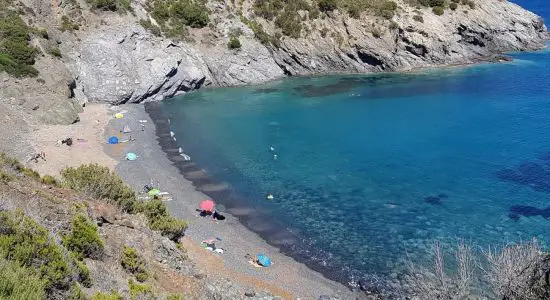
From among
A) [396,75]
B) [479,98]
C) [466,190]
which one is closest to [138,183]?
[466,190]

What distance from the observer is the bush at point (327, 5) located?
81625mm

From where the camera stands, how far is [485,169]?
40.3 m

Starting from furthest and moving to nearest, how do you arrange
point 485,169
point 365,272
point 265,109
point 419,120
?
point 265,109 < point 419,120 < point 485,169 < point 365,272

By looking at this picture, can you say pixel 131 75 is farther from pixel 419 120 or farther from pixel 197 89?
pixel 419 120

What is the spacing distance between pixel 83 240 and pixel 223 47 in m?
Answer: 61.4

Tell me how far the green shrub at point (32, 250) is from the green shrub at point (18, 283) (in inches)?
17.2

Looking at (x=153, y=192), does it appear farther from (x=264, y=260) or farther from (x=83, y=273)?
(x=83, y=273)

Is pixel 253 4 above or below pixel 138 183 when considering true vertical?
above

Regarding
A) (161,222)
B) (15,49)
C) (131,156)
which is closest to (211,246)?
(161,222)

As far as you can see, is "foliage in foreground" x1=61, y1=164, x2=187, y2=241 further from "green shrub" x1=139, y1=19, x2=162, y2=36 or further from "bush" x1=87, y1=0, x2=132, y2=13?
"bush" x1=87, y1=0, x2=132, y2=13

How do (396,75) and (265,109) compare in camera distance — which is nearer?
(265,109)

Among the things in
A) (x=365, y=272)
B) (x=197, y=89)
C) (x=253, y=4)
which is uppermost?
(x=253, y=4)

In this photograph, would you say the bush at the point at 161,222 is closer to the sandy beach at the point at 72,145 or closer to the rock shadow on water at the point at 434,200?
the sandy beach at the point at 72,145

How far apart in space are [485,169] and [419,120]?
50.9ft
